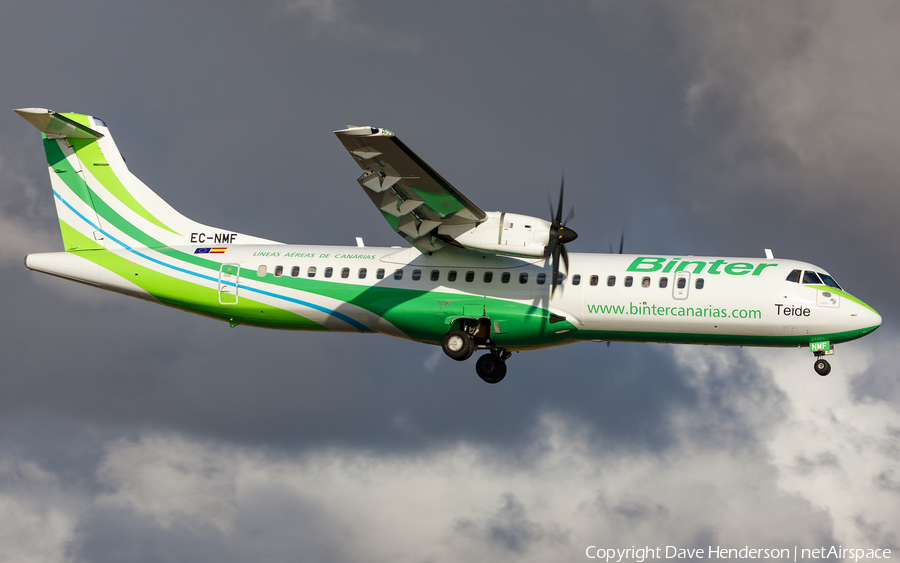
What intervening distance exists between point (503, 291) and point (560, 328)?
6.28ft

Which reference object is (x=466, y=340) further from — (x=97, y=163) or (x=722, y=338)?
(x=97, y=163)

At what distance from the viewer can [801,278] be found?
81.4 feet

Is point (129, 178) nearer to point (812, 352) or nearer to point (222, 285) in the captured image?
point (222, 285)

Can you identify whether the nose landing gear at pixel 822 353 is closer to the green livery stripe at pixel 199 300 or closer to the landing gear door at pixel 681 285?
the landing gear door at pixel 681 285

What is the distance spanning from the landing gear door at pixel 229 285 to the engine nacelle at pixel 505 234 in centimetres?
684

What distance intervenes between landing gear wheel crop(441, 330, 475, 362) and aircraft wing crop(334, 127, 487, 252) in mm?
2611

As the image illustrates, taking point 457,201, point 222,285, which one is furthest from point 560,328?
point 222,285

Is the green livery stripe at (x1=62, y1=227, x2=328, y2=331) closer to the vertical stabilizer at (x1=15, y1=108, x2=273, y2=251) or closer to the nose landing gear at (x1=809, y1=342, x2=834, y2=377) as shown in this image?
the vertical stabilizer at (x1=15, y1=108, x2=273, y2=251)

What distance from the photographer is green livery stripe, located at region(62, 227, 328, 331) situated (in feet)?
90.6

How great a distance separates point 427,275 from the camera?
87.8 ft

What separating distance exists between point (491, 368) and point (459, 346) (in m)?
3.03

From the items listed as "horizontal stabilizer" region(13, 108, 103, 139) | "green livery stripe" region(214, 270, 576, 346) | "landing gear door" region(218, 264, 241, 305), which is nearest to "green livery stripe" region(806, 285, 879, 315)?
"green livery stripe" region(214, 270, 576, 346)

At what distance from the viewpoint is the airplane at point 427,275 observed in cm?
2445

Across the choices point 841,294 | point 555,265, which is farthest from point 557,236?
point 841,294
